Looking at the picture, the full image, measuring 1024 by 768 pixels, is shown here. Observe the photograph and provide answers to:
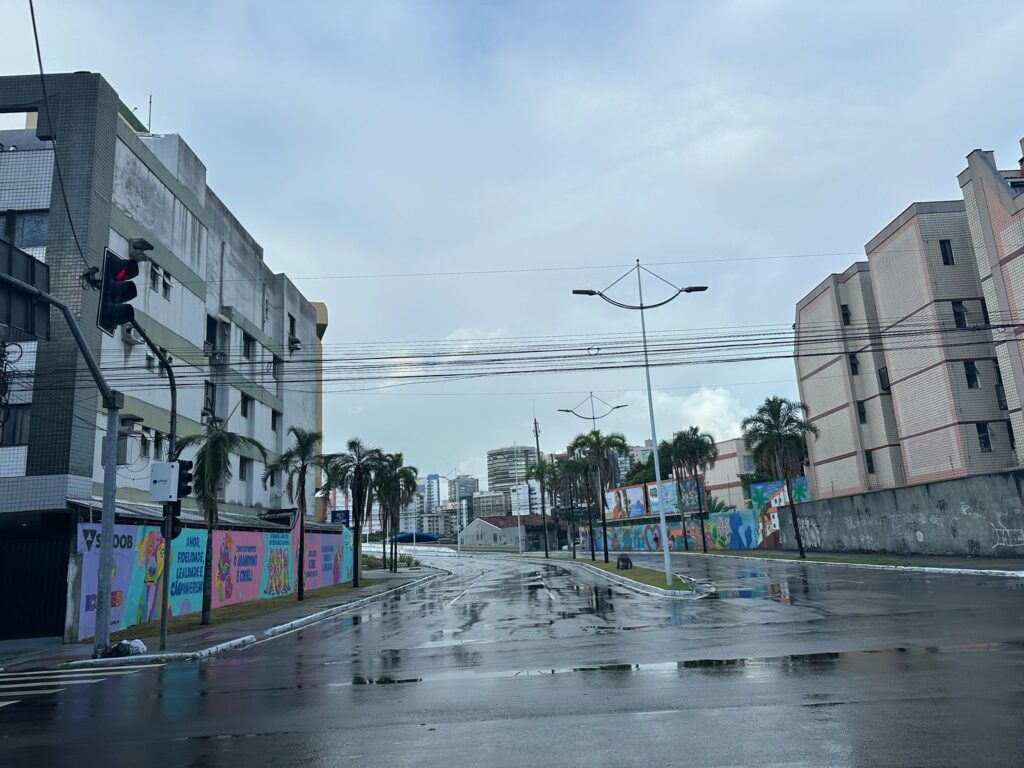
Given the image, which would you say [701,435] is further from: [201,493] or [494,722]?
[494,722]

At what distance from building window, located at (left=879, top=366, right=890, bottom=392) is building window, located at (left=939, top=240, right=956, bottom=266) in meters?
9.02

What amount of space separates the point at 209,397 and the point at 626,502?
75.5 meters

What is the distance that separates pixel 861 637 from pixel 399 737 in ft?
30.6

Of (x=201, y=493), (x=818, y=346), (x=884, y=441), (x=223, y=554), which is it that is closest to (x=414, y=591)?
(x=223, y=554)

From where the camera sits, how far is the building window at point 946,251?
142 feet

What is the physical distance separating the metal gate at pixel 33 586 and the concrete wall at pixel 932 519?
3623 centimetres

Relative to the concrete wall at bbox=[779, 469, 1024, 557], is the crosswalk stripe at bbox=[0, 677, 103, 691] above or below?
below

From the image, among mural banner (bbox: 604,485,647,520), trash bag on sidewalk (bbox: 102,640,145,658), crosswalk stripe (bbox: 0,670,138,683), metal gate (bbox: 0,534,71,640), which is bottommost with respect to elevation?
crosswalk stripe (bbox: 0,670,138,683)

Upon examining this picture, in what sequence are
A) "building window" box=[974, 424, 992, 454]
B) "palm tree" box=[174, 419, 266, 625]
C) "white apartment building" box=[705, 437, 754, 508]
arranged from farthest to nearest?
1. "white apartment building" box=[705, 437, 754, 508]
2. "building window" box=[974, 424, 992, 454]
3. "palm tree" box=[174, 419, 266, 625]

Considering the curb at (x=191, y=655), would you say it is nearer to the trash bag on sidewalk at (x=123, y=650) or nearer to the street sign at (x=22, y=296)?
Result: the trash bag on sidewalk at (x=123, y=650)

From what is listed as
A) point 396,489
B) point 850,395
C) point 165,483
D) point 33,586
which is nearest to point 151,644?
point 165,483

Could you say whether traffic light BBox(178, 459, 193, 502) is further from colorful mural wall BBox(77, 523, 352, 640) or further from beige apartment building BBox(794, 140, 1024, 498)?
beige apartment building BBox(794, 140, 1024, 498)

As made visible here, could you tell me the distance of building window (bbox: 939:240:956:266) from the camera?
142 ft

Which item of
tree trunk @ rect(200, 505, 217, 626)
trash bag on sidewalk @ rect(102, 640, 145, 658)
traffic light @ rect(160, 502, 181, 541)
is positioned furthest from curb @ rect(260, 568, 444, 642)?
traffic light @ rect(160, 502, 181, 541)
